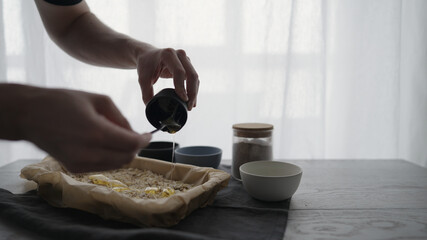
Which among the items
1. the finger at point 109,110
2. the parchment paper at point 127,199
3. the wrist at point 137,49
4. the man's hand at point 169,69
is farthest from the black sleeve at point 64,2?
the finger at point 109,110

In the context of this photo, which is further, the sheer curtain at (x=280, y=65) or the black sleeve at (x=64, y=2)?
the sheer curtain at (x=280, y=65)

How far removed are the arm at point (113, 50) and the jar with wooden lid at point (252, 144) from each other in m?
0.20

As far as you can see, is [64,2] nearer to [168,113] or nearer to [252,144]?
[168,113]

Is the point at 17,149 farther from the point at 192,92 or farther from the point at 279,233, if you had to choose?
the point at 279,233

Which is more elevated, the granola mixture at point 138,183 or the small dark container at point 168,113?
the small dark container at point 168,113

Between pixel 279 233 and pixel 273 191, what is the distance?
17cm

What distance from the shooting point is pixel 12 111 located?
569mm

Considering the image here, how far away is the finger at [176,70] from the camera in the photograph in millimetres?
970

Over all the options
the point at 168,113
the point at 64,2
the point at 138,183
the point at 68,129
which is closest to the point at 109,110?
the point at 68,129

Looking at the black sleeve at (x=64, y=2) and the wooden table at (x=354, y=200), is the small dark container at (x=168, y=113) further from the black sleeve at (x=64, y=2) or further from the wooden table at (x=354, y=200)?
the black sleeve at (x=64, y=2)

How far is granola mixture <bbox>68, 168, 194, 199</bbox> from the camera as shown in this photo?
36.6 inches

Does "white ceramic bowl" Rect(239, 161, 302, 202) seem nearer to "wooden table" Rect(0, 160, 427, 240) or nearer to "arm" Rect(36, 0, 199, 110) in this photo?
"wooden table" Rect(0, 160, 427, 240)

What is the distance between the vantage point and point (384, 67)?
84.1 inches

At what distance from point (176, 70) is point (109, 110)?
356mm
